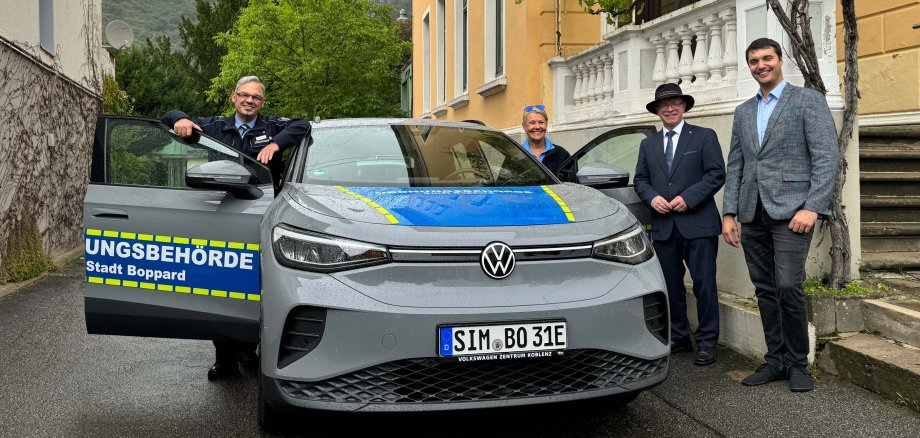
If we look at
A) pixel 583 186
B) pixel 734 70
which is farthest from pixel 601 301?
pixel 734 70

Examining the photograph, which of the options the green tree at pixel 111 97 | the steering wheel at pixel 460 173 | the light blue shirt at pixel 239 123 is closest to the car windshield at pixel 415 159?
the steering wheel at pixel 460 173

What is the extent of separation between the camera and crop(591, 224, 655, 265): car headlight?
3.40 meters

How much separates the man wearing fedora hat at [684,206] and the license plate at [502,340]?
195 cm

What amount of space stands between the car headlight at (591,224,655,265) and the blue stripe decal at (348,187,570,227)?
0.19 metres

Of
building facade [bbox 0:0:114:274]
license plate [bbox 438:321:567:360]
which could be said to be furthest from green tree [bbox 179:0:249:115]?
license plate [bbox 438:321:567:360]

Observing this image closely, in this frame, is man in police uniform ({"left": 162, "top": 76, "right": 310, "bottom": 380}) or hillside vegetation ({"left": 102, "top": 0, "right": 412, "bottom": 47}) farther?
hillside vegetation ({"left": 102, "top": 0, "right": 412, "bottom": 47})

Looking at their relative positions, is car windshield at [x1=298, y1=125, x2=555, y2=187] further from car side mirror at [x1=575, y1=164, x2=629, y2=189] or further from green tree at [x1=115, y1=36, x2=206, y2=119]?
green tree at [x1=115, y1=36, x2=206, y2=119]

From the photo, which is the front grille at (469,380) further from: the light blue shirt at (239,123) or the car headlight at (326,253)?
the light blue shirt at (239,123)

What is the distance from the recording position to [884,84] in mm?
8602

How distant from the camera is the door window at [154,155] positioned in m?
4.25

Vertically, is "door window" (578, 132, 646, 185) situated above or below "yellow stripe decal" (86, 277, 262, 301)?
above

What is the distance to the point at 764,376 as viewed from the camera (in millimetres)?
4426

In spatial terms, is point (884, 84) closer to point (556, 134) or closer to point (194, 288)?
point (556, 134)

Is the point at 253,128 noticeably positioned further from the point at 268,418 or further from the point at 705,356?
the point at 705,356
